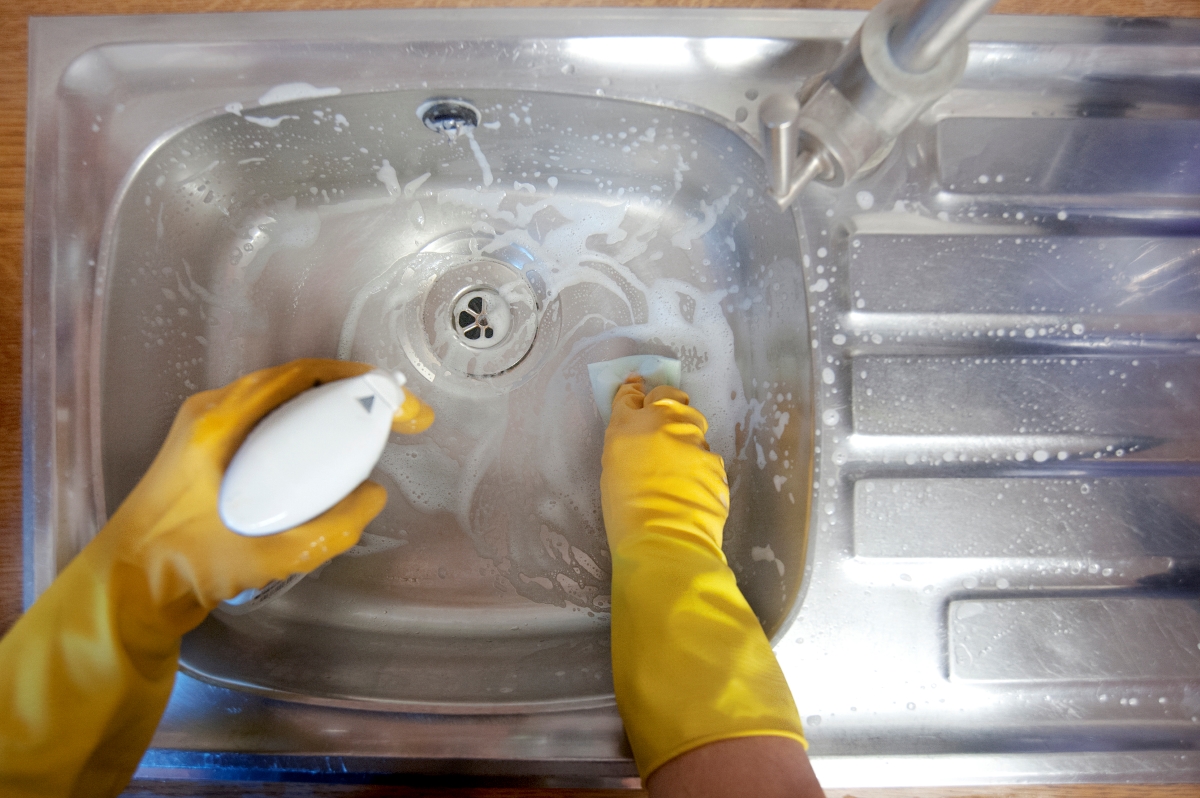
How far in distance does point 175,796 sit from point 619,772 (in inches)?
17.5

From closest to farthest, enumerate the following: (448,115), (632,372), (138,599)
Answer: (138,599) → (448,115) → (632,372)

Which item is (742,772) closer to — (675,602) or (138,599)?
(675,602)

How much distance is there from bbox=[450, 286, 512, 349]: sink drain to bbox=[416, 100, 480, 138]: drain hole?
200 mm

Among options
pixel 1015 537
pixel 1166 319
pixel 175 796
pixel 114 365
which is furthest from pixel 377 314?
pixel 1166 319

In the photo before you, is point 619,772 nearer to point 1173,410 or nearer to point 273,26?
point 1173,410

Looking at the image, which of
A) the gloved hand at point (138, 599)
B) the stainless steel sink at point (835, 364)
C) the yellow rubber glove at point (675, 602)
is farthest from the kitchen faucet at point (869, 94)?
the gloved hand at point (138, 599)

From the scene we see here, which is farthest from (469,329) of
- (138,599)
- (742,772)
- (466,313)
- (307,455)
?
(742,772)

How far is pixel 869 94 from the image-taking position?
18.4 inches

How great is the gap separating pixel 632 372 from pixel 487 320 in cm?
20

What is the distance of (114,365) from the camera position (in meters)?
0.66

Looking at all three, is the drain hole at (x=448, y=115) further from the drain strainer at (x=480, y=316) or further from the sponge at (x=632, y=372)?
the sponge at (x=632, y=372)

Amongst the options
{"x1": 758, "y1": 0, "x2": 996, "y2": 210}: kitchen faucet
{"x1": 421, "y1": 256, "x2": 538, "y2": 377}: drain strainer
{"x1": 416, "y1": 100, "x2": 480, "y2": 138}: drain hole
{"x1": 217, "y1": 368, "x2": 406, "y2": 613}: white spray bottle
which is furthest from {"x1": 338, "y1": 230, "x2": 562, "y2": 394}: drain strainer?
{"x1": 758, "y1": 0, "x2": 996, "y2": 210}: kitchen faucet

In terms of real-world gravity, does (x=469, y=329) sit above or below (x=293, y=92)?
below

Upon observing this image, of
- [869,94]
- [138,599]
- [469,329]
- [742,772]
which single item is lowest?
[742,772]
